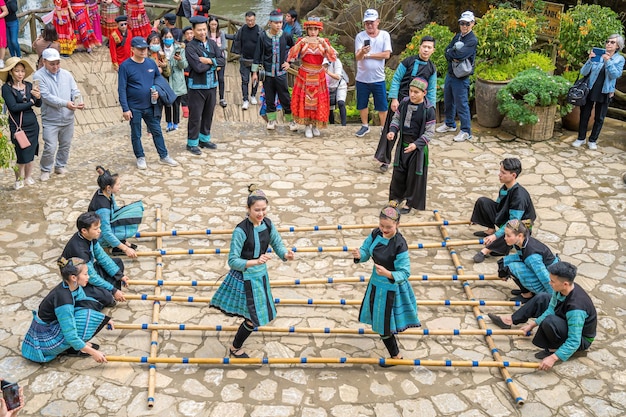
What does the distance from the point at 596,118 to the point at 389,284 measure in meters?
6.17

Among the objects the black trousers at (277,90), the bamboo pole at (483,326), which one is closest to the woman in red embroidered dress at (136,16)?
the black trousers at (277,90)

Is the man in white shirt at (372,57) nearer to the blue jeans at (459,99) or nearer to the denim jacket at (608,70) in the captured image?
the blue jeans at (459,99)

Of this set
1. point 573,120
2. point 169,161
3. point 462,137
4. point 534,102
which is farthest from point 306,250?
point 573,120

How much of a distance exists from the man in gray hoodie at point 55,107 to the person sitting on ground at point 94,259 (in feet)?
9.90

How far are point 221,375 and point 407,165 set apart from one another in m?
3.68

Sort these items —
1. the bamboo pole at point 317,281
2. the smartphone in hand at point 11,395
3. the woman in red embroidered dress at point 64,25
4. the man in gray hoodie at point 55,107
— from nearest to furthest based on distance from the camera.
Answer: the smartphone in hand at point 11,395
the bamboo pole at point 317,281
the man in gray hoodie at point 55,107
the woman in red embroidered dress at point 64,25

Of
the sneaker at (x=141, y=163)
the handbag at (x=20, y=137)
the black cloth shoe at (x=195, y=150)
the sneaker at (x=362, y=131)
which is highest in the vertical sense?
the handbag at (x=20, y=137)

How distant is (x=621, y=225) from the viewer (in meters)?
8.17

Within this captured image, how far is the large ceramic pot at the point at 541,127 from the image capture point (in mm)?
10383

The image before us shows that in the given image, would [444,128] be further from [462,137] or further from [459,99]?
[459,99]

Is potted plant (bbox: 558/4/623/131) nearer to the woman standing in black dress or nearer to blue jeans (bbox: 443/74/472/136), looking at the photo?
blue jeans (bbox: 443/74/472/136)

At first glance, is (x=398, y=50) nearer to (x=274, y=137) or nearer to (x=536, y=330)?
(x=274, y=137)

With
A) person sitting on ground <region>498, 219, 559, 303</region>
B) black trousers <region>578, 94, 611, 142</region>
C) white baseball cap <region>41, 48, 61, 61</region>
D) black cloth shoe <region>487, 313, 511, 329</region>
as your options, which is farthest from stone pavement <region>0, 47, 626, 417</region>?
white baseball cap <region>41, 48, 61, 61</region>

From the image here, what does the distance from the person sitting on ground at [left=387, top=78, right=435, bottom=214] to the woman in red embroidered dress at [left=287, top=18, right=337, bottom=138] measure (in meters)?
2.11
